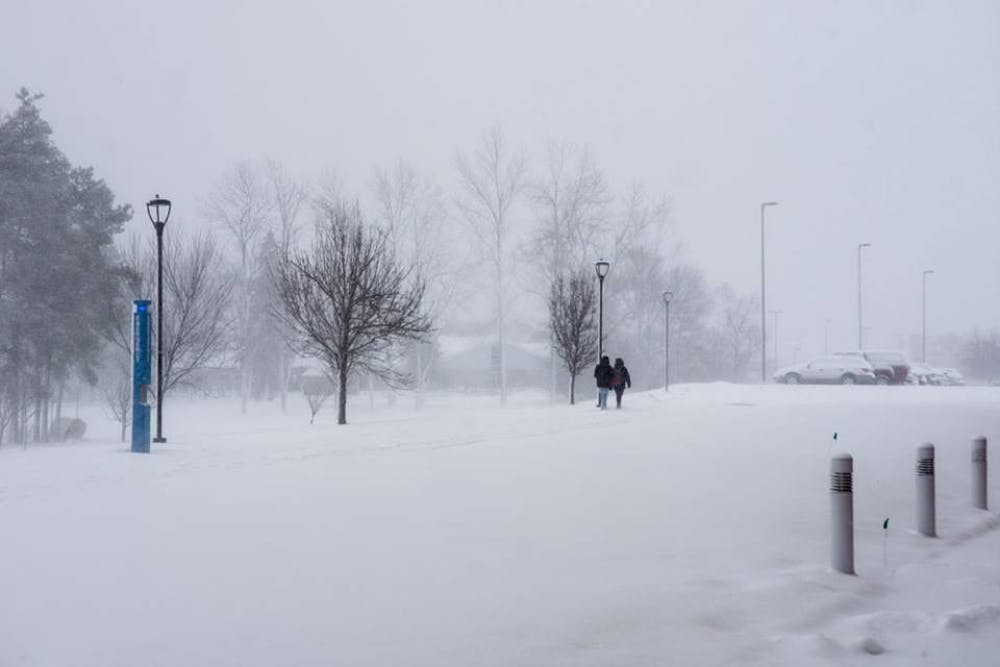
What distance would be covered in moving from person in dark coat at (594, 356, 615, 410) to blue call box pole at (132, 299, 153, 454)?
14.9 metres

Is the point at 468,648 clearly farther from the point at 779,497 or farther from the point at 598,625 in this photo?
the point at 779,497

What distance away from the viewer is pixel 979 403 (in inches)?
1150

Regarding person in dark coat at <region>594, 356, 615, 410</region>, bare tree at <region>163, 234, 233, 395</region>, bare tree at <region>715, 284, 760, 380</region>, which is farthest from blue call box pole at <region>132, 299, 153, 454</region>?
bare tree at <region>715, 284, 760, 380</region>

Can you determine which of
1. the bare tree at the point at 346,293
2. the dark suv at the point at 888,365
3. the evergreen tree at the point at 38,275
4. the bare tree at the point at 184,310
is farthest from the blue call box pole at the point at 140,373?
the dark suv at the point at 888,365

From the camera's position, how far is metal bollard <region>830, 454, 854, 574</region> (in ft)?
23.4

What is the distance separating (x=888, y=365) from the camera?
47062 millimetres

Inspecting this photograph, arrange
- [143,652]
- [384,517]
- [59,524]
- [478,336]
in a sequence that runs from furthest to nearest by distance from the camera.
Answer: [478,336] → [384,517] → [59,524] → [143,652]

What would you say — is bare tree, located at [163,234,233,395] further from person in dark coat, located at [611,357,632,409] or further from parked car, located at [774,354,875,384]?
parked car, located at [774,354,875,384]

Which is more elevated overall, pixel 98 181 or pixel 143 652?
pixel 98 181

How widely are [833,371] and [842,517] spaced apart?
130 ft

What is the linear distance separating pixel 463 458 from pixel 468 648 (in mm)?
7929

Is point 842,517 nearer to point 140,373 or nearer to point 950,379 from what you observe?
Result: point 140,373

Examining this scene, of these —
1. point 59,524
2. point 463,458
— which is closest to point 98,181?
point 463,458

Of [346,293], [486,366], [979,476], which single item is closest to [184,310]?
[346,293]
